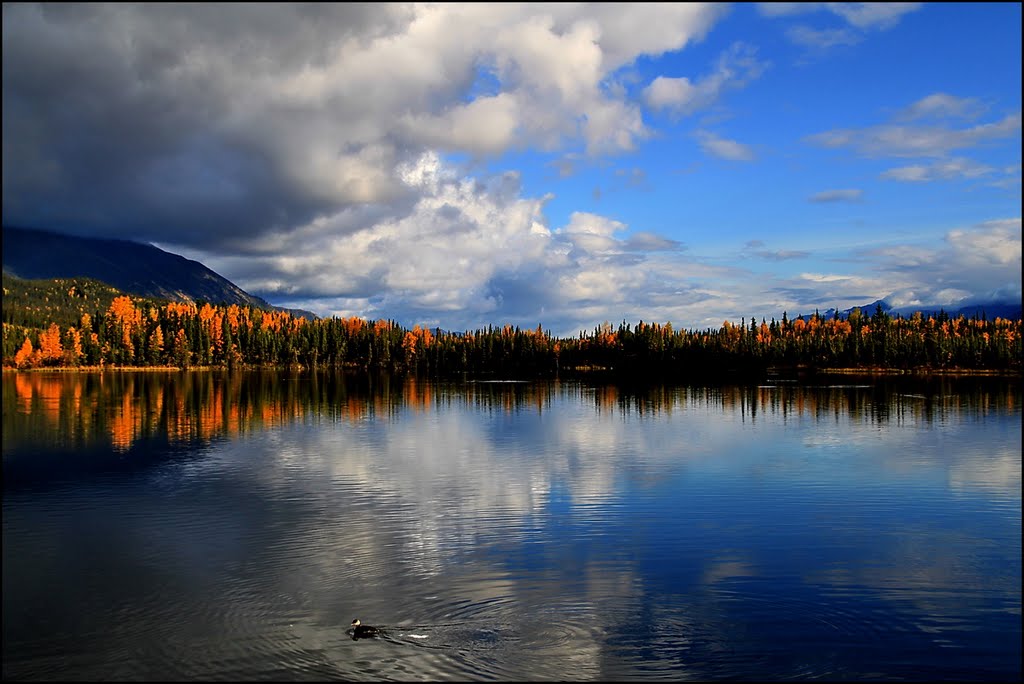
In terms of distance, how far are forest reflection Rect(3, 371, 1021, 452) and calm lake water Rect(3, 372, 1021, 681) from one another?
22.5ft

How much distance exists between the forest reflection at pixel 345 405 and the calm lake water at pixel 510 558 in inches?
269

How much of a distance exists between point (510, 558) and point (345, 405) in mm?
77893

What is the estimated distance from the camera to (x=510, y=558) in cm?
2834

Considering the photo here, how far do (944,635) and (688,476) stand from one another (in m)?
26.3

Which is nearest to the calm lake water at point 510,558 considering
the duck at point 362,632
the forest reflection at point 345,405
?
the duck at point 362,632

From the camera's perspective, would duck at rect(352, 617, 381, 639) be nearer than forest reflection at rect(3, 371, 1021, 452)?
Yes

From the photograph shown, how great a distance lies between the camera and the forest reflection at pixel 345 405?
71438 millimetres

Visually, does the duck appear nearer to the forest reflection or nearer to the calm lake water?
the calm lake water

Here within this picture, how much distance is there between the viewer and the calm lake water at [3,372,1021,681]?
19844 millimetres

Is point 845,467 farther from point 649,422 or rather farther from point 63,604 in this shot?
point 63,604

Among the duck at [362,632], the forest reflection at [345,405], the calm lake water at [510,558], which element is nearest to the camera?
the calm lake water at [510,558]

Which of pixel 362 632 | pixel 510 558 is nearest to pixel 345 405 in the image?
pixel 510 558

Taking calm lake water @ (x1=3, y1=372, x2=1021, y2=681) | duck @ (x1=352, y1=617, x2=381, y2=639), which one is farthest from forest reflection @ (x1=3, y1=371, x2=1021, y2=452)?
duck @ (x1=352, y1=617, x2=381, y2=639)

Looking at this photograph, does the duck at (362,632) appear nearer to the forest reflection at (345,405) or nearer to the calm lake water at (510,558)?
the calm lake water at (510,558)
